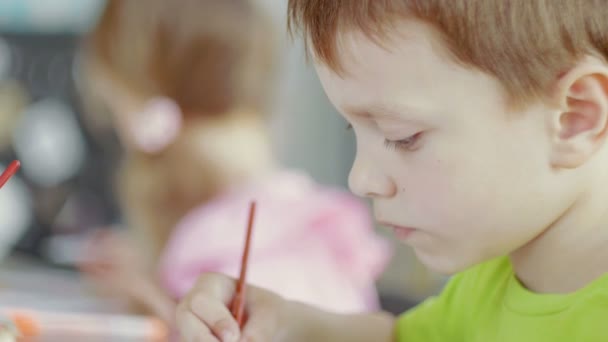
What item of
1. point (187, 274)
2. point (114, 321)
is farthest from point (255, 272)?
point (114, 321)

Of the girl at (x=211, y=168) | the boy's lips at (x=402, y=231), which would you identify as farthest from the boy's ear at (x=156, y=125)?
the boy's lips at (x=402, y=231)

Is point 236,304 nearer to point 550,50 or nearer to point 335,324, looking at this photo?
point 335,324

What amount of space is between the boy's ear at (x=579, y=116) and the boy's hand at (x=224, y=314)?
0.26 metres

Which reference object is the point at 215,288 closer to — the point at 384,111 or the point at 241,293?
the point at 241,293

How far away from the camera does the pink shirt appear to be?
1412 millimetres

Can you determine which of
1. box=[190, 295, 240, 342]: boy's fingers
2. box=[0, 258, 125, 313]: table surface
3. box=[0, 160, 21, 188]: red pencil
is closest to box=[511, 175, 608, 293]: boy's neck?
box=[190, 295, 240, 342]: boy's fingers

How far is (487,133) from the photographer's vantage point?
23.4 inches

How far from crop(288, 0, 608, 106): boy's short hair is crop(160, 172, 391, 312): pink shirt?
0.84 metres

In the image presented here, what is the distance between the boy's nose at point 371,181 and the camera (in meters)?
0.64

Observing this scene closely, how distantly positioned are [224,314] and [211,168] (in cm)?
86

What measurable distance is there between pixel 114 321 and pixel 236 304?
219 mm

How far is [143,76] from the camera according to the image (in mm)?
1503

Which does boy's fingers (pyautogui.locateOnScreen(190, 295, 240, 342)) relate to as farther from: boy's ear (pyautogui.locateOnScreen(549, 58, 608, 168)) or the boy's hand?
boy's ear (pyautogui.locateOnScreen(549, 58, 608, 168))

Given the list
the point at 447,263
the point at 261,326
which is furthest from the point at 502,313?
the point at 261,326
